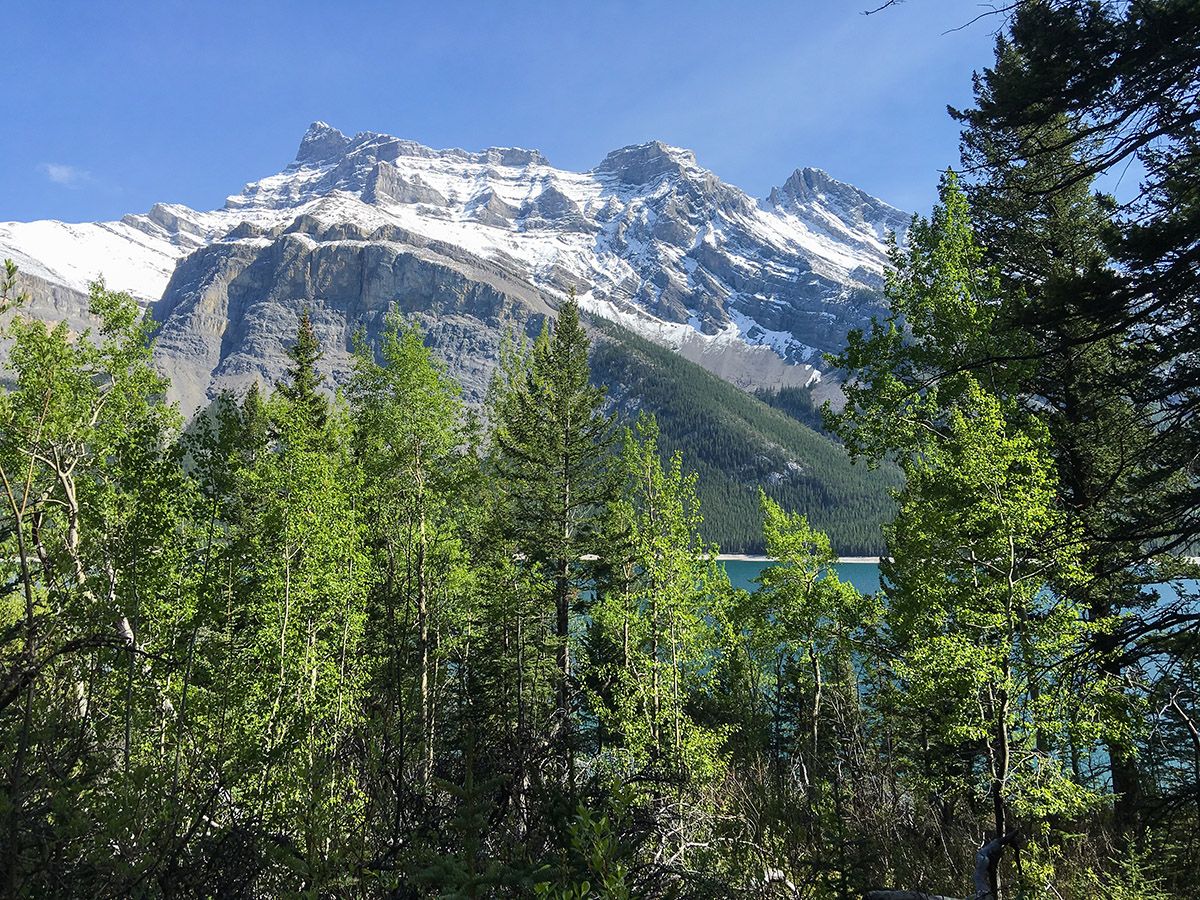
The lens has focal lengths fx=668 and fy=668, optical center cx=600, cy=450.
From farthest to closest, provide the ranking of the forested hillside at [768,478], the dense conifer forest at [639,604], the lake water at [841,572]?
the forested hillside at [768,478], the lake water at [841,572], the dense conifer forest at [639,604]

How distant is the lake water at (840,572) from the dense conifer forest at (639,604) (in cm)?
6847

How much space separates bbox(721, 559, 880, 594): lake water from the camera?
289 ft

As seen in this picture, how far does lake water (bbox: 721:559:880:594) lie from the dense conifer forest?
68475 mm

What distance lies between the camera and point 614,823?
321 cm

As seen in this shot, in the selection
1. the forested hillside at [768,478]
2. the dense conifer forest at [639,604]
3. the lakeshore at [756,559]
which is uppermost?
the forested hillside at [768,478]

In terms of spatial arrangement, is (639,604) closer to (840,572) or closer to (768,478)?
(840,572)

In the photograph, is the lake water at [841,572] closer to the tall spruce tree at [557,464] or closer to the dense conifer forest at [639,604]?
the tall spruce tree at [557,464]

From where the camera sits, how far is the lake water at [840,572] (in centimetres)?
8812

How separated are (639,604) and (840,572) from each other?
328ft

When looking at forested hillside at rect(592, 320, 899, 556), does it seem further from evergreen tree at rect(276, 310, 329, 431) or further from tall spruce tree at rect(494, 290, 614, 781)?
tall spruce tree at rect(494, 290, 614, 781)

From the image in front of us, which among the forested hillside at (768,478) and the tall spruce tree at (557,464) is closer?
the tall spruce tree at (557,464)

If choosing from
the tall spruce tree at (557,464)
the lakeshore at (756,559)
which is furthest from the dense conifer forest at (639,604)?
the lakeshore at (756,559)

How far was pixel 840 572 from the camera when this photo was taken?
10800 centimetres

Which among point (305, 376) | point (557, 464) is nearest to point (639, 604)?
point (557, 464)
